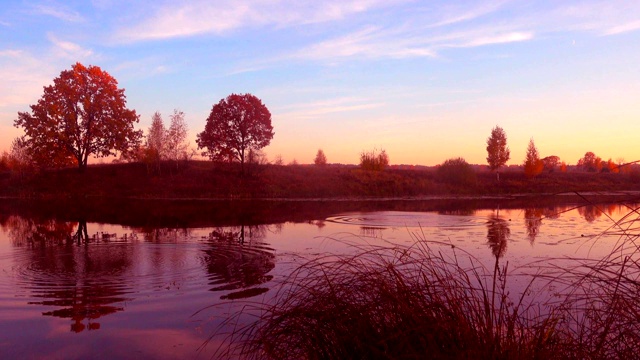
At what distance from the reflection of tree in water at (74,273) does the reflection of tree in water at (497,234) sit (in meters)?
8.80

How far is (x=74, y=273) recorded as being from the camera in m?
10.2

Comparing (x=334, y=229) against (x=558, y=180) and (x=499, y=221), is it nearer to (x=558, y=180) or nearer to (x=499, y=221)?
(x=499, y=221)

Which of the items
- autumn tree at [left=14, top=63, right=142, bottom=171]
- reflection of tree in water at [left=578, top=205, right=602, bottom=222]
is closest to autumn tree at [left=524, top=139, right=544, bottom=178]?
reflection of tree in water at [left=578, top=205, right=602, bottom=222]

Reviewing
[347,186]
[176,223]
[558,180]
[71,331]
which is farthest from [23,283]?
[558,180]

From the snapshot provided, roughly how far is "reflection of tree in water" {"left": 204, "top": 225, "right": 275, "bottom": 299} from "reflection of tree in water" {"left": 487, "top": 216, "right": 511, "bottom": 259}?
5843 millimetres

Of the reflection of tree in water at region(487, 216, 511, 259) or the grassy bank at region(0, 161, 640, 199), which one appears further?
the grassy bank at region(0, 161, 640, 199)

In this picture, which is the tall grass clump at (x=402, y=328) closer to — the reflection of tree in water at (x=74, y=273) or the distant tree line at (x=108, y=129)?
the reflection of tree in water at (x=74, y=273)

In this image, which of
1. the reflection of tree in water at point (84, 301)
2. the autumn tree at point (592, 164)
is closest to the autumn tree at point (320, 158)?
the autumn tree at point (592, 164)

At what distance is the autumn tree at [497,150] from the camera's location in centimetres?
5928

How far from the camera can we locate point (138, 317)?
7.34 metres

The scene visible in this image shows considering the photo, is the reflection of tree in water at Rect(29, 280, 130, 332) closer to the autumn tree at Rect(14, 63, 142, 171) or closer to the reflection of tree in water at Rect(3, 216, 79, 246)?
the reflection of tree in water at Rect(3, 216, 79, 246)

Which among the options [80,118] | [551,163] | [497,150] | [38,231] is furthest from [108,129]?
[551,163]

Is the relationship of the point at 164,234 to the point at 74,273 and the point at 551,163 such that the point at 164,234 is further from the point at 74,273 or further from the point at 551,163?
the point at 551,163

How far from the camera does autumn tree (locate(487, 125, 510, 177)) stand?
59281mm
